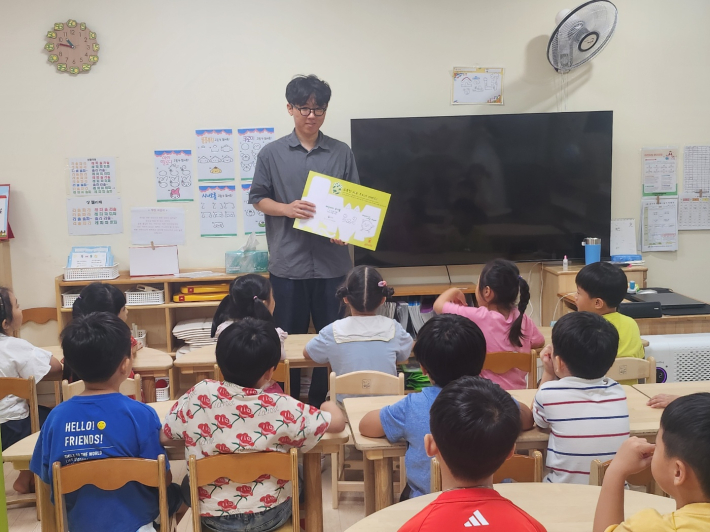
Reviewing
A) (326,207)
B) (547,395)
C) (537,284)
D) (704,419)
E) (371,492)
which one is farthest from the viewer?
(537,284)

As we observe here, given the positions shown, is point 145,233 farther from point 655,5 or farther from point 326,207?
point 655,5

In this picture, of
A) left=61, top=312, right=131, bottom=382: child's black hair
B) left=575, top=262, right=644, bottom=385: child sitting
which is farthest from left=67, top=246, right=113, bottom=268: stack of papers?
left=575, top=262, right=644, bottom=385: child sitting

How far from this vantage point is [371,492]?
2.30 meters

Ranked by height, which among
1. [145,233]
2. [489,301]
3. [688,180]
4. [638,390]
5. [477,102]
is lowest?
[638,390]

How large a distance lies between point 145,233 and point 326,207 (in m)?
1.47

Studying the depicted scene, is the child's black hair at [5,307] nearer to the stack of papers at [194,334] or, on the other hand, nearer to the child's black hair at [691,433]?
the stack of papers at [194,334]

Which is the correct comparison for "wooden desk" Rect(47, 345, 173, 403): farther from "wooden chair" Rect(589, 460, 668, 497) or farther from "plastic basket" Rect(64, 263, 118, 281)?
"wooden chair" Rect(589, 460, 668, 497)

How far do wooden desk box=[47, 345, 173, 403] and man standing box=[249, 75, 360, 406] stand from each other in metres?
0.94

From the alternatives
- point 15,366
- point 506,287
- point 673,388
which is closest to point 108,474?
point 15,366

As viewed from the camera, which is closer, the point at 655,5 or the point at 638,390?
the point at 638,390

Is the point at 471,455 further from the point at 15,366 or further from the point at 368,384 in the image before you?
the point at 15,366

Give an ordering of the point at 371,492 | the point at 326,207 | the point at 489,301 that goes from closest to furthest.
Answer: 1. the point at 371,492
2. the point at 489,301
3. the point at 326,207

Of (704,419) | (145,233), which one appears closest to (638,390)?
(704,419)

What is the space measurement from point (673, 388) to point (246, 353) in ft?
4.93
